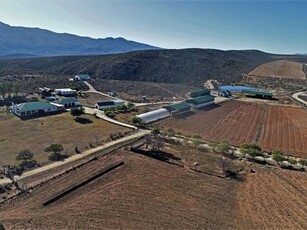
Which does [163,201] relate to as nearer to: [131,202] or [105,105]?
[131,202]

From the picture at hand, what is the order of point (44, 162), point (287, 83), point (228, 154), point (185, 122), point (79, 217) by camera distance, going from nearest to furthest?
point (79, 217) < point (44, 162) < point (228, 154) < point (185, 122) < point (287, 83)

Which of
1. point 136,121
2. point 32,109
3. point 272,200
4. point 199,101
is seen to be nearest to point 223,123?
point 199,101

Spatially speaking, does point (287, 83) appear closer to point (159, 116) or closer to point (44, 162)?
point (159, 116)

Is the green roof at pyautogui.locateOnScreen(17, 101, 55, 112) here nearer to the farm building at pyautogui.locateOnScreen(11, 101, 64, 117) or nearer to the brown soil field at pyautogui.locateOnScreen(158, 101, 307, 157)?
the farm building at pyautogui.locateOnScreen(11, 101, 64, 117)

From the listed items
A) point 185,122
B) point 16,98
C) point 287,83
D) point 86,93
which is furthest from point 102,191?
point 287,83

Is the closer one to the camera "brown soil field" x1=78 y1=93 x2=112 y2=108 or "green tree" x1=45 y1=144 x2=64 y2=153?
"green tree" x1=45 y1=144 x2=64 y2=153

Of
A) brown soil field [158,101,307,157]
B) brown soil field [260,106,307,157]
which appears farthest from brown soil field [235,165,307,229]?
brown soil field [158,101,307,157]
